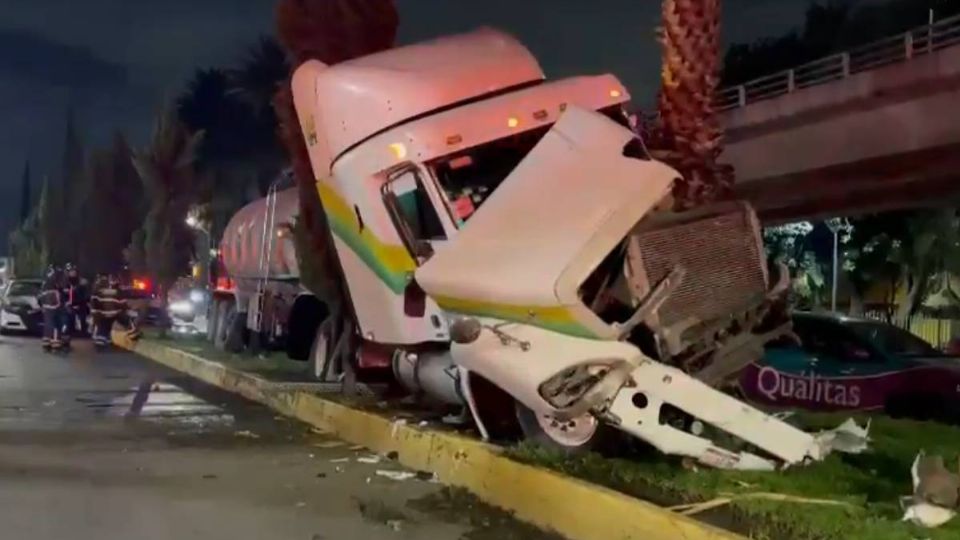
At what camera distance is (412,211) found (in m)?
12.2

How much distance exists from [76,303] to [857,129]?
18.6 metres

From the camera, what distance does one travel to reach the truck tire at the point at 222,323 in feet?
86.1

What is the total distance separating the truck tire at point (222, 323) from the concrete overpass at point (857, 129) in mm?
13938

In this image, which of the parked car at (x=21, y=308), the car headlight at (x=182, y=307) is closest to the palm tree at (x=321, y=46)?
the car headlight at (x=182, y=307)

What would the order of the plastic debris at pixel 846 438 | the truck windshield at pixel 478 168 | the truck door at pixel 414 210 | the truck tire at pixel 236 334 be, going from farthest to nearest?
the truck tire at pixel 236 334, the truck windshield at pixel 478 168, the truck door at pixel 414 210, the plastic debris at pixel 846 438

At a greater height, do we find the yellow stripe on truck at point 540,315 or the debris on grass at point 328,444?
the yellow stripe on truck at point 540,315

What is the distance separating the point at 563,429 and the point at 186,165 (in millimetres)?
42280

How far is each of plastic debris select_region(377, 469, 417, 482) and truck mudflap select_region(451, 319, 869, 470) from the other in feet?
7.79

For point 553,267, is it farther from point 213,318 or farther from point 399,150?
point 213,318

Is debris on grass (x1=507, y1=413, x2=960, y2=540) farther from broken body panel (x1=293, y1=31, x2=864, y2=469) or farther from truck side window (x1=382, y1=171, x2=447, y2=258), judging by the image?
truck side window (x1=382, y1=171, x2=447, y2=258)

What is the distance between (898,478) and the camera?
919cm

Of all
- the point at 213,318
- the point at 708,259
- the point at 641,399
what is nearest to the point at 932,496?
the point at 641,399

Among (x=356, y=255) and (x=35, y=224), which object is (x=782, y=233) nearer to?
(x=356, y=255)

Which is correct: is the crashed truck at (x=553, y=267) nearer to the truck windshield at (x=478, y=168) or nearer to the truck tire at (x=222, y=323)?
the truck windshield at (x=478, y=168)
